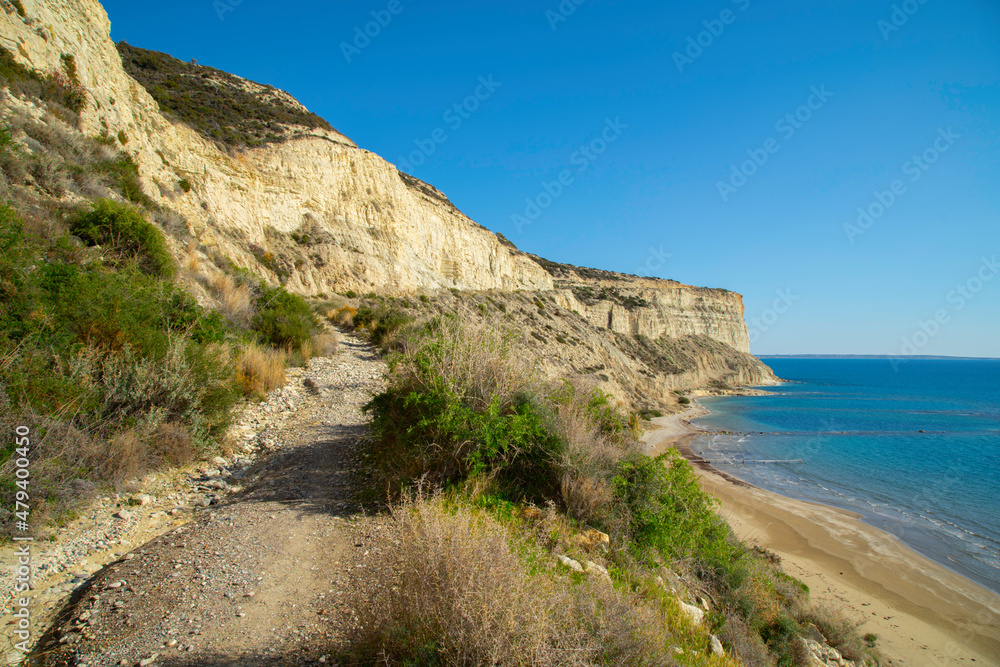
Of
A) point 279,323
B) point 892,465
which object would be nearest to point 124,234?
point 279,323

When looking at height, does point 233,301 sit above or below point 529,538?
above

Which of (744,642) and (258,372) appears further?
(258,372)

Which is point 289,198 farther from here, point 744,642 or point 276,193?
point 744,642

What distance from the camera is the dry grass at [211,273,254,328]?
1080cm

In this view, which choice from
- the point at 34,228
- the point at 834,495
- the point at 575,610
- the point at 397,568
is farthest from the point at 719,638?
the point at 834,495

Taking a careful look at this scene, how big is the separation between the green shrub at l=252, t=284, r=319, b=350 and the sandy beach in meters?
12.9

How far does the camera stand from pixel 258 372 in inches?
346

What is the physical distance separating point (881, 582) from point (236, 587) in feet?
49.5

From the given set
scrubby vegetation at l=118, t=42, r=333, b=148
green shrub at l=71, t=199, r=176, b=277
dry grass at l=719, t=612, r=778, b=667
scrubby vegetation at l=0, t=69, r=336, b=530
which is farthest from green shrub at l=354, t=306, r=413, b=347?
scrubby vegetation at l=118, t=42, r=333, b=148

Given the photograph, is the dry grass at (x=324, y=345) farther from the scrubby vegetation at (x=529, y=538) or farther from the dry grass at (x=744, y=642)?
the dry grass at (x=744, y=642)

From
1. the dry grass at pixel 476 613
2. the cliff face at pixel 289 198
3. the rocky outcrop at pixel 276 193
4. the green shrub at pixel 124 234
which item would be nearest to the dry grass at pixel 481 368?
the dry grass at pixel 476 613

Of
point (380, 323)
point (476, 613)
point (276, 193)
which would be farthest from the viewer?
point (276, 193)

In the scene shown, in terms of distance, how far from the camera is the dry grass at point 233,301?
10.8 m

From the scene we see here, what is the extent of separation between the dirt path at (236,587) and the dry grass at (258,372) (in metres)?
3.38
